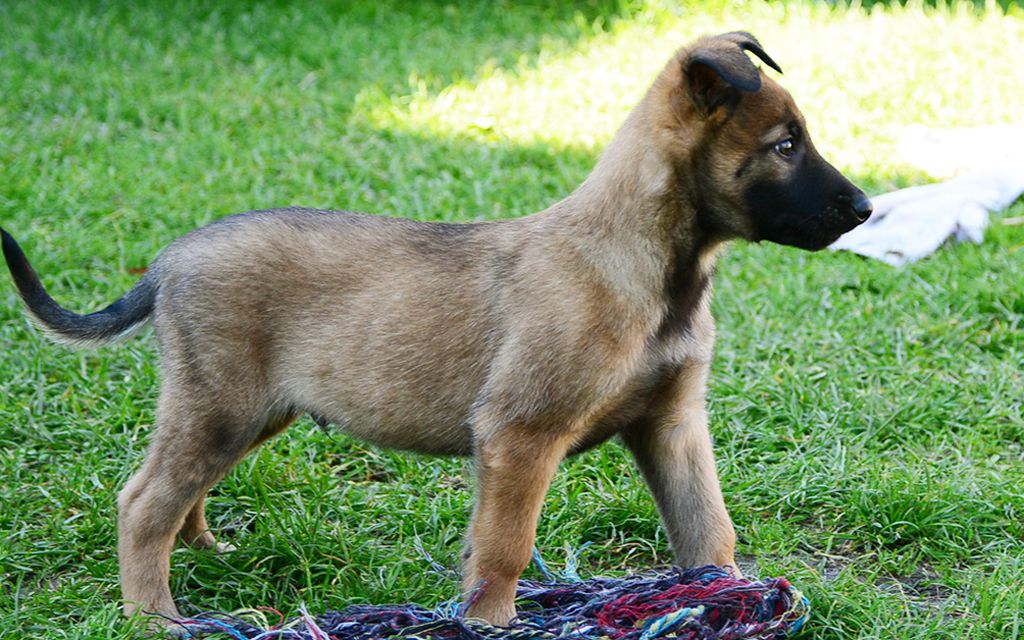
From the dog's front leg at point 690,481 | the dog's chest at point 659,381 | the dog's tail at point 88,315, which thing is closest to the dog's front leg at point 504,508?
the dog's chest at point 659,381

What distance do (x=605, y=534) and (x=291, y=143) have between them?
4.65 meters

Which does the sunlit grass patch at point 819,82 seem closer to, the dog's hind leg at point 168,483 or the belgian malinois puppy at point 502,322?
the belgian malinois puppy at point 502,322

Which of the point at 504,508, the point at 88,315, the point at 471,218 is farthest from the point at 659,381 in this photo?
the point at 471,218

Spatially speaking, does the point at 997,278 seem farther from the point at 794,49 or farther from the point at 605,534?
the point at 794,49

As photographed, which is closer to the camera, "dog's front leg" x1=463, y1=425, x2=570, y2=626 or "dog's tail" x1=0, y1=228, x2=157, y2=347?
"dog's front leg" x1=463, y1=425, x2=570, y2=626

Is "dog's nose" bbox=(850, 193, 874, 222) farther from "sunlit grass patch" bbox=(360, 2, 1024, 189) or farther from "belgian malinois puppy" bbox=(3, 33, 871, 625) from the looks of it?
"sunlit grass patch" bbox=(360, 2, 1024, 189)

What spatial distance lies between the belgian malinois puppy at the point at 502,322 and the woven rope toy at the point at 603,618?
109 mm

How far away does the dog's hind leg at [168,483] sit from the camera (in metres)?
3.67

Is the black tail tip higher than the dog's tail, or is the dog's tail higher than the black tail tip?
the black tail tip

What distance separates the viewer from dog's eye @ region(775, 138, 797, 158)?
344cm

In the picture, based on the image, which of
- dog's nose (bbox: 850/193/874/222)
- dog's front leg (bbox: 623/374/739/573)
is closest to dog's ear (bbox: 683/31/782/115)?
dog's nose (bbox: 850/193/874/222)

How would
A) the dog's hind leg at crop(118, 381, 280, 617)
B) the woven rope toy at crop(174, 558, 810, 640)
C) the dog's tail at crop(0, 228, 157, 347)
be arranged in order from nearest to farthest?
1. the woven rope toy at crop(174, 558, 810, 640)
2. the dog's hind leg at crop(118, 381, 280, 617)
3. the dog's tail at crop(0, 228, 157, 347)

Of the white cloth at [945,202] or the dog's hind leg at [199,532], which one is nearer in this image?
the dog's hind leg at [199,532]

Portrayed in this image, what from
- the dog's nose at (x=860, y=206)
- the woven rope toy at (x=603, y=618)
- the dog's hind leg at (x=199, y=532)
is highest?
the dog's nose at (x=860, y=206)
